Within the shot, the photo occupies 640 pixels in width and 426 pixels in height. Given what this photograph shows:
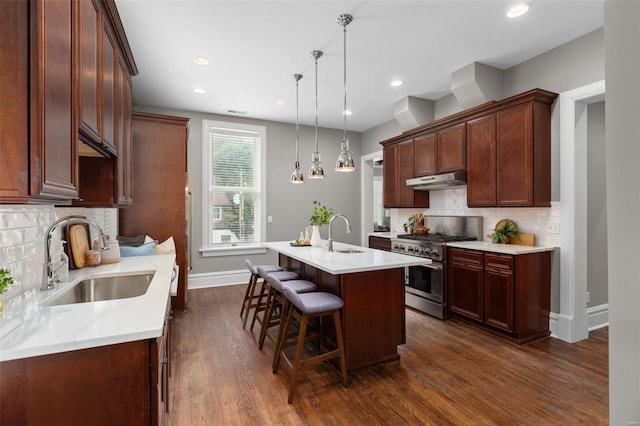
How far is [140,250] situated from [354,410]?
7.95ft

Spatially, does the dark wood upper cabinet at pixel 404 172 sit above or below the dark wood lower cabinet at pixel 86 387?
above

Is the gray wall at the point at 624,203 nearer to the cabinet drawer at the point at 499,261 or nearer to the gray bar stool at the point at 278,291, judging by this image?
the gray bar stool at the point at 278,291

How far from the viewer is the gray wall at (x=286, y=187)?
4.98 meters

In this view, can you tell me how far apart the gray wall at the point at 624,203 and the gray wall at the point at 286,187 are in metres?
5.06

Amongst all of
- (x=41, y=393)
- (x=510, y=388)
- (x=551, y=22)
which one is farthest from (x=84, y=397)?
(x=551, y=22)

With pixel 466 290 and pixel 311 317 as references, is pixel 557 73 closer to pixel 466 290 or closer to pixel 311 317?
pixel 466 290

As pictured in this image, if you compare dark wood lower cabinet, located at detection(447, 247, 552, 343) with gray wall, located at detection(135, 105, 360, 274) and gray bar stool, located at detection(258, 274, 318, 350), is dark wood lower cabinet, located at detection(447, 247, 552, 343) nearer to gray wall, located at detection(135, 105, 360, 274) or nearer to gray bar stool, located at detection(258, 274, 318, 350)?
gray bar stool, located at detection(258, 274, 318, 350)

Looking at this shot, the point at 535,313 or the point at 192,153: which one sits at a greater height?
the point at 192,153

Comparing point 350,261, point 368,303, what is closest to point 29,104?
point 350,261

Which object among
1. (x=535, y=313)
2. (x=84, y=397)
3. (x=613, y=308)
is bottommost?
(x=535, y=313)

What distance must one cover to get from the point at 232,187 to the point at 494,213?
400 centimetres

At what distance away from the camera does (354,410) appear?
1992 millimetres

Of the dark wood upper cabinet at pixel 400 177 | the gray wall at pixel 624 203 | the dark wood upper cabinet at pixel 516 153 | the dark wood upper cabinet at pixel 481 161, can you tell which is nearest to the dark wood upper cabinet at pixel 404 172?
the dark wood upper cabinet at pixel 400 177

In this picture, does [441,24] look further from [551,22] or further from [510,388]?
[510,388]
